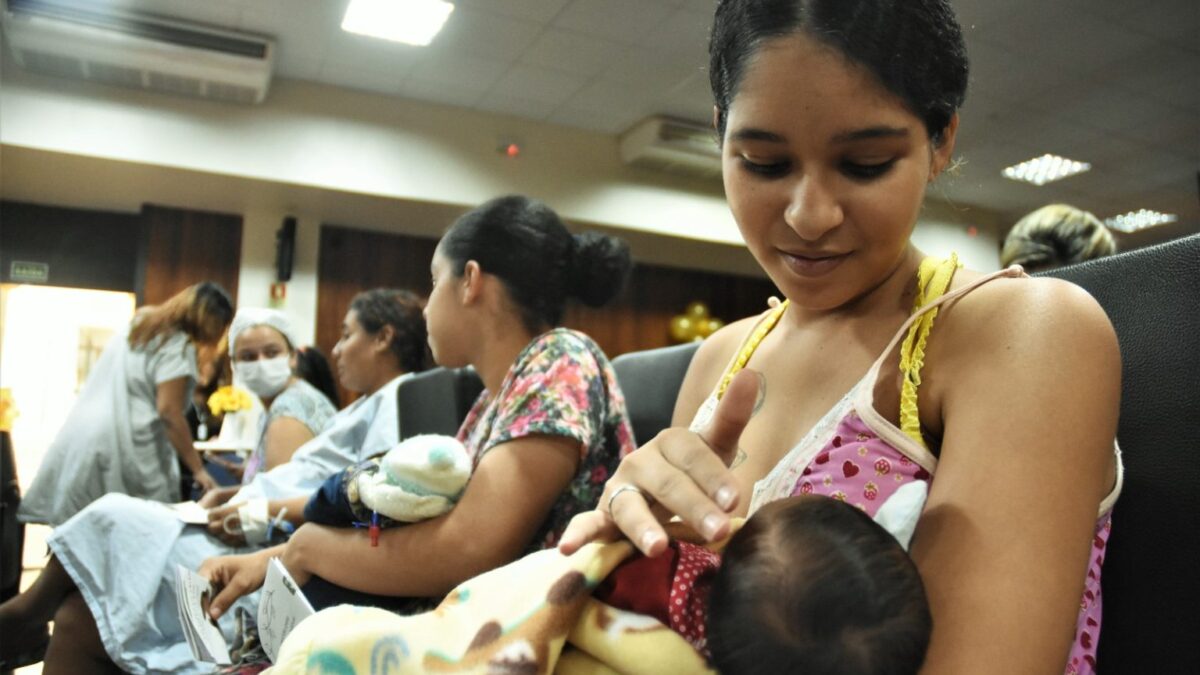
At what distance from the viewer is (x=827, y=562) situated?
1.91 feet

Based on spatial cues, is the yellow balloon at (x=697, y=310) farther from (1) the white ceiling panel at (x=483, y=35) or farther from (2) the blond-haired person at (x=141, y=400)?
(2) the blond-haired person at (x=141, y=400)

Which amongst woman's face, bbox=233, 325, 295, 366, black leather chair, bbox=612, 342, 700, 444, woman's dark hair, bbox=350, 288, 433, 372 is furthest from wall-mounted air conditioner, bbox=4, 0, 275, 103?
black leather chair, bbox=612, 342, 700, 444

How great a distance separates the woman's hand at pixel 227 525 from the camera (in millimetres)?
1786

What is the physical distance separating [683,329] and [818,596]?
23.8ft

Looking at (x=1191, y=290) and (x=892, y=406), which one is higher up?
(x=1191, y=290)

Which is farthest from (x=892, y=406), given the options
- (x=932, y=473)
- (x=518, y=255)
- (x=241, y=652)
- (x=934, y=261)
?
(x=241, y=652)

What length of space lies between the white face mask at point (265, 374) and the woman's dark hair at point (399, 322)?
49cm

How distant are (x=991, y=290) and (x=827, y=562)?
324 mm

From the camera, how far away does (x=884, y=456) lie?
2.43ft

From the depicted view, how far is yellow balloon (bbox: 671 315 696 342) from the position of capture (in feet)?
25.6

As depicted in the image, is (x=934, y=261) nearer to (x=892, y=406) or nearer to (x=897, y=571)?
(x=892, y=406)

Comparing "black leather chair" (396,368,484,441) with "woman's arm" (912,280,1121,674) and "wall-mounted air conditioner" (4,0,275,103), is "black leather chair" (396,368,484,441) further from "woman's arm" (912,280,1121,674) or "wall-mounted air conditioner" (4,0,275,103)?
"wall-mounted air conditioner" (4,0,275,103)

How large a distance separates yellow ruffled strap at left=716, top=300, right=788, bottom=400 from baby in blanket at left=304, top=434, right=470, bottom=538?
0.42 m

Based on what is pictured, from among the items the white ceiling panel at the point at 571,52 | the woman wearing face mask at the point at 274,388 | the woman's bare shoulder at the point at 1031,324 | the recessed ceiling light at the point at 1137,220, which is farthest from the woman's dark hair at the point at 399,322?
the recessed ceiling light at the point at 1137,220
